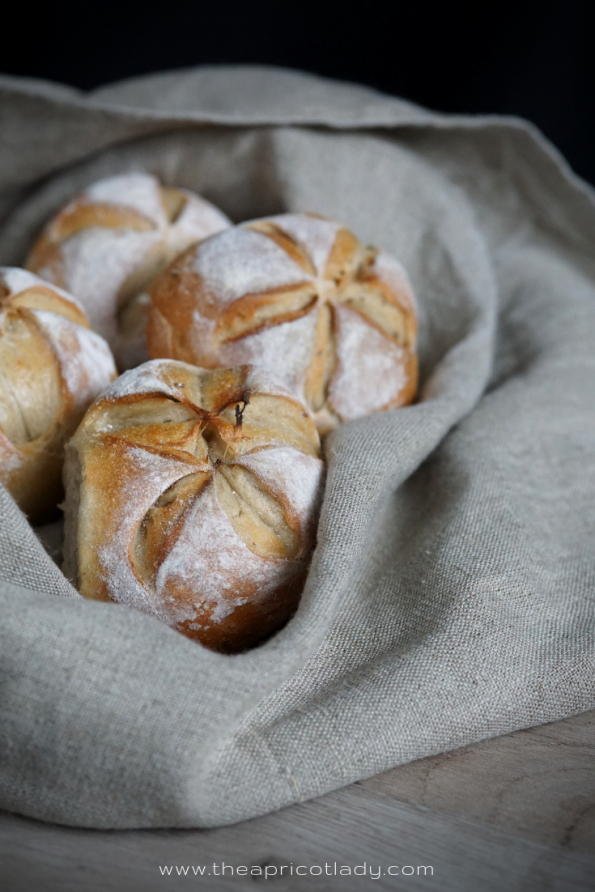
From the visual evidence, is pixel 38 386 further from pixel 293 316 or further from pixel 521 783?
pixel 521 783

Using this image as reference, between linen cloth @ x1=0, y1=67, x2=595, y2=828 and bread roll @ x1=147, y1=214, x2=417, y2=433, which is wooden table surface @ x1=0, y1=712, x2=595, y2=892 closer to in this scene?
linen cloth @ x1=0, y1=67, x2=595, y2=828

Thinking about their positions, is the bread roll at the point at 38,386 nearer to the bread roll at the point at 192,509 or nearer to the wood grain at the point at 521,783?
the bread roll at the point at 192,509

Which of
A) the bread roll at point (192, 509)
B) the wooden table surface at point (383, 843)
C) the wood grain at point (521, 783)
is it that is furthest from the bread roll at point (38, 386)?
the wood grain at point (521, 783)

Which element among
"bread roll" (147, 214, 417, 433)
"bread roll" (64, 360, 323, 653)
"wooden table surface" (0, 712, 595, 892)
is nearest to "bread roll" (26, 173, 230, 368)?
"bread roll" (147, 214, 417, 433)

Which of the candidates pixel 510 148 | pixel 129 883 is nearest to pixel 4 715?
pixel 129 883

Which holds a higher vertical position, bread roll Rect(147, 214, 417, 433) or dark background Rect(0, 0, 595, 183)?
dark background Rect(0, 0, 595, 183)

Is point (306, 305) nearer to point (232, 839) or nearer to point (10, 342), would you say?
point (10, 342)
